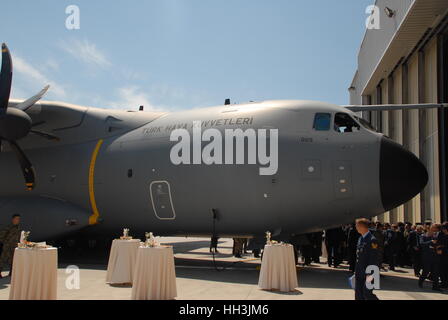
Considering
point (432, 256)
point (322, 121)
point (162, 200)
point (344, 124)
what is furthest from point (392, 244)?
point (162, 200)

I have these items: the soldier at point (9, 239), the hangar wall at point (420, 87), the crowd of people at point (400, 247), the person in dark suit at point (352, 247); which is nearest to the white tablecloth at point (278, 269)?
the crowd of people at point (400, 247)

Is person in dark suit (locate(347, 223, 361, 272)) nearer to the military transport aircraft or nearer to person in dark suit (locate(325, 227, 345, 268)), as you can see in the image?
the military transport aircraft

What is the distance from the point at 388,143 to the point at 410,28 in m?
12.4

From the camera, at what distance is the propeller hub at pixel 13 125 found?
40.9 feet

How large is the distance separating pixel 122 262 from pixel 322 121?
5.93m

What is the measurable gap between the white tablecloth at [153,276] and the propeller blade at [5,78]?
7565 millimetres

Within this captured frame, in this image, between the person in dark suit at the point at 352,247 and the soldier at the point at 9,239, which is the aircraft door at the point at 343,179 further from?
the soldier at the point at 9,239

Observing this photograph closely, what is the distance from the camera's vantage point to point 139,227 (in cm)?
1392

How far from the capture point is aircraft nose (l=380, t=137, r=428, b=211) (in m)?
10.7

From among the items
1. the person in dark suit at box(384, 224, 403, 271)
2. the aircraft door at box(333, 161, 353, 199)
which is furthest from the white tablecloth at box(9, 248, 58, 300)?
the person in dark suit at box(384, 224, 403, 271)

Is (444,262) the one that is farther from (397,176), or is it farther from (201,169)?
(201,169)
